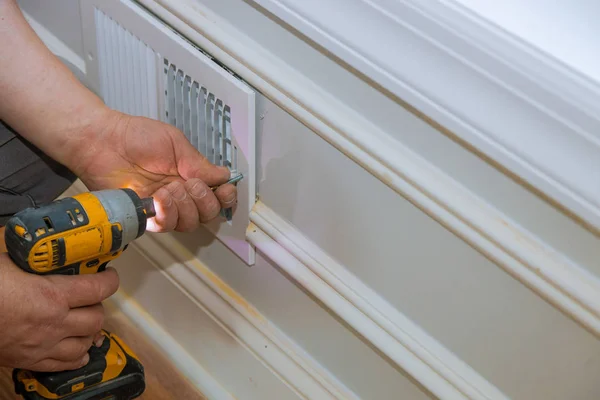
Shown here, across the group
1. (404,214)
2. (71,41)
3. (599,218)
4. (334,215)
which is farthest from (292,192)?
(71,41)

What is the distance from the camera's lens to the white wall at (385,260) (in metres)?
0.84

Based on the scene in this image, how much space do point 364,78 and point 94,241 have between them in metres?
0.43

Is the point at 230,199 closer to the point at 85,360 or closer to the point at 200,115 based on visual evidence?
the point at 200,115

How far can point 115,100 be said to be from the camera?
4.54 feet

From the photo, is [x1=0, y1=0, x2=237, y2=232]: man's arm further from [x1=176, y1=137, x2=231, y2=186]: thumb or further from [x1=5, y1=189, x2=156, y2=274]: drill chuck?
[x1=5, y1=189, x2=156, y2=274]: drill chuck

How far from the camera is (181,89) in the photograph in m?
1.19

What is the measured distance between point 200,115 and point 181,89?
57mm

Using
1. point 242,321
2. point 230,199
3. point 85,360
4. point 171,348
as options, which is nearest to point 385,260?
point 230,199

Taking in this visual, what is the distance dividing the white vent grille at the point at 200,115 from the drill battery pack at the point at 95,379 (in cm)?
38

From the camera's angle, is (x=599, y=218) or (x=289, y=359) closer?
(x=599, y=218)

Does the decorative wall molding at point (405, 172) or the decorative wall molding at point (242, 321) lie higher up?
the decorative wall molding at point (405, 172)

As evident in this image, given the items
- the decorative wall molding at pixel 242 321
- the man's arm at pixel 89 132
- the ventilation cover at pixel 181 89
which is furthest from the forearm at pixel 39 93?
the decorative wall molding at pixel 242 321

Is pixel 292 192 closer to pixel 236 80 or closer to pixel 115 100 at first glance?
pixel 236 80

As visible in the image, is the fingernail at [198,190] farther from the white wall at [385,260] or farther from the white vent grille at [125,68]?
the white vent grille at [125,68]
